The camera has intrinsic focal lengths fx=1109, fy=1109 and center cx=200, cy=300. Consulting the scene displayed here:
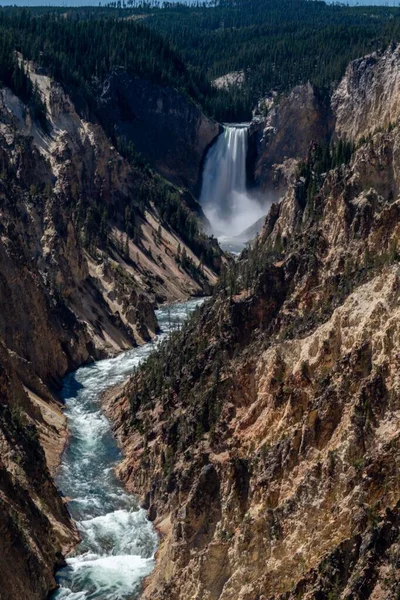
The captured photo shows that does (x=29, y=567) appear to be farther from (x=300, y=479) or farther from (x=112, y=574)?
(x=300, y=479)

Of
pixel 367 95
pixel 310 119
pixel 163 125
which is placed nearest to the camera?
pixel 367 95

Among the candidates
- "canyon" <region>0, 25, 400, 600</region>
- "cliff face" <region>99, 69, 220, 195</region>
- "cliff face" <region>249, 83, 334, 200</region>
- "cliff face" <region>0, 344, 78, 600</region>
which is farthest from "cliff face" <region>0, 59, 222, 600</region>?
"cliff face" <region>249, 83, 334, 200</region>

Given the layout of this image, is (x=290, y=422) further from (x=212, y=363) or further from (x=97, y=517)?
(x=212, y=363)

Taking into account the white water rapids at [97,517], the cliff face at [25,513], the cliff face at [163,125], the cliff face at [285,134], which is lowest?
the white water rapids at [97,517]

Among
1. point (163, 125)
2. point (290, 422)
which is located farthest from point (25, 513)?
point (163, 125)

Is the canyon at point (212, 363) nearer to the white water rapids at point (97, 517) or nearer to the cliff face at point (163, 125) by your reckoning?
the white water rapids at point (97, 517)

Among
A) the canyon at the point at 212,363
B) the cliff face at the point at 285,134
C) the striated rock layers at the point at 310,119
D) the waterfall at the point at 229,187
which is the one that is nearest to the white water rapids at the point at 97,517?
the canyon at the point at 212,363

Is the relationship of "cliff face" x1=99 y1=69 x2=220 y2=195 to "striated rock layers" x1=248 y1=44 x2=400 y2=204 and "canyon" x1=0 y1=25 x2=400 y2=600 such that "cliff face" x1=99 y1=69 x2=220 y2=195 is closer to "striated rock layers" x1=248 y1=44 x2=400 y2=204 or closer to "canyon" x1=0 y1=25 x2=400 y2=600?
"striated rock layers" x1=248 y1=44 x2=400 y2=204
